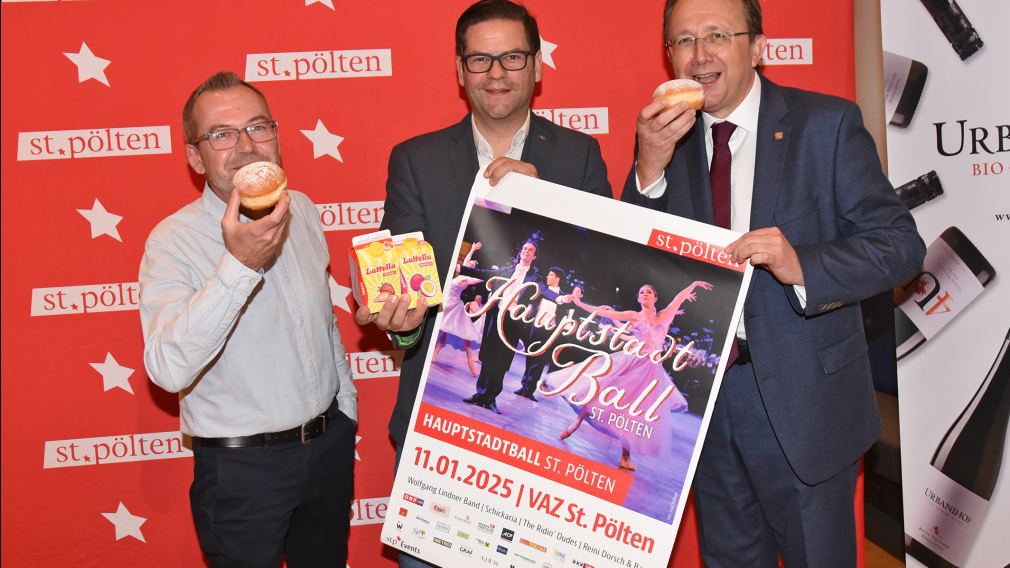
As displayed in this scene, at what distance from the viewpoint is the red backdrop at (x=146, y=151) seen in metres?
3.39

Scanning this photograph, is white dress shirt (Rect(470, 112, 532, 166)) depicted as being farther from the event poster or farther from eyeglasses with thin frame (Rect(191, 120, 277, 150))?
eyeglasses with thin frame (Rect(191, 120, 277, 150))

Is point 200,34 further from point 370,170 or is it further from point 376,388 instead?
point 376,388

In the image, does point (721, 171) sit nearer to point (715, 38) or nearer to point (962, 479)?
point (715, 38)

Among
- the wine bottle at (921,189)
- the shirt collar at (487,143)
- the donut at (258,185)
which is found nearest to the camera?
the donut at (258,185)

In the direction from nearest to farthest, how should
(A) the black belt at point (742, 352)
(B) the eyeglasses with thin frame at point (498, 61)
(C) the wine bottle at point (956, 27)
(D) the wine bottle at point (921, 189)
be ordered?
(A) the black belt at point (742, 352)
(B) the eyeglasses with thin frame at point (498, 61)
(C) the wine bottle at point (956, 27)
(D) the wine bottle at point (921, 189)

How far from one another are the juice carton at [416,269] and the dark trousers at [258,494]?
71cm

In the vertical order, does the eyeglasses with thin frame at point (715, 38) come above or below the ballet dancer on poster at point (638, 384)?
above

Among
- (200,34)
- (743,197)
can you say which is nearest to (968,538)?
(743,197)

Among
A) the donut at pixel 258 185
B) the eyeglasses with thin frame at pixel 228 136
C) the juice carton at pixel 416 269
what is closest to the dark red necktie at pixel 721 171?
the juice carton at pixel 416 269

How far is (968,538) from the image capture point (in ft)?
11.6

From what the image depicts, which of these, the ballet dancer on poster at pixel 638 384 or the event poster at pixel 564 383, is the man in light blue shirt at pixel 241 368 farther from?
the ballet dancer on poster at pixel 638 384

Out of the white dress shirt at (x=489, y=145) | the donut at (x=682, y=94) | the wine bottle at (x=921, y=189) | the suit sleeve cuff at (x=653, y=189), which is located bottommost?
the wine bottle at (x=921, y=189)

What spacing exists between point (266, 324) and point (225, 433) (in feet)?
1.21

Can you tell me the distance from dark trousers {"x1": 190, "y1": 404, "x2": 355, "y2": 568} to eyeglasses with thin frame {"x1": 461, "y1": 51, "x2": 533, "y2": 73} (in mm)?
1318
